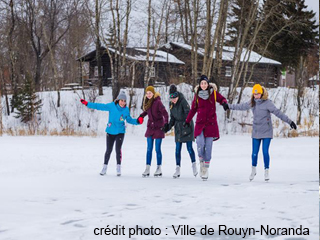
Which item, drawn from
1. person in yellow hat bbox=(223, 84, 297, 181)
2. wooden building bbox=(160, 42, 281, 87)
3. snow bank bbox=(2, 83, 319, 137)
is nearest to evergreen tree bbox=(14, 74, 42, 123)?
snow bank bbox=(2, 83, 319, 137)

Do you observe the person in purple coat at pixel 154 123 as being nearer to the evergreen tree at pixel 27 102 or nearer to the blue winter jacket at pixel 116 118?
the blue winter jacket at pixel 116 118

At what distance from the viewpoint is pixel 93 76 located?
147 ft

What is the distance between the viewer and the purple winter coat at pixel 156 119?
8625mm

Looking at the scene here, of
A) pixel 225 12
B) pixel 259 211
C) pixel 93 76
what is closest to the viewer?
pixel 259 211

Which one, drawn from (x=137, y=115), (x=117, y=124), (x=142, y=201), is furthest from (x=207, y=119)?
(x=137, y=115)

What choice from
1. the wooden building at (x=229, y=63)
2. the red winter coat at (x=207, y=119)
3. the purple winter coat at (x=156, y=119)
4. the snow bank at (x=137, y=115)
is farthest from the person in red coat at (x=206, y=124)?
the wooden building at (x=229, y=63)

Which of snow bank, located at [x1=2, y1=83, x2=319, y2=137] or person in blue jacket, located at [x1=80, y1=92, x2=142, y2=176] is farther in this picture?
snow bank, located at [x1=2, y1=83, x2=319, y2=137]

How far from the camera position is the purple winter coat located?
862 centimetres

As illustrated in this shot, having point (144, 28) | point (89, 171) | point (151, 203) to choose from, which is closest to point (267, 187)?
point (151, 203)

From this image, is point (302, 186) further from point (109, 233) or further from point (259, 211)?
point (109, 233)

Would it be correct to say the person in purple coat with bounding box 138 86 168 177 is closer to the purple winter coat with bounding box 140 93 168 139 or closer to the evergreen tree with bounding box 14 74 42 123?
the purple winter coat with bounding box 140 93 168 139

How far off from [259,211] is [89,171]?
218 inches

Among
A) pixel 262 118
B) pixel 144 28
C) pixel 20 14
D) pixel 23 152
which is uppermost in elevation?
pixel 20 14

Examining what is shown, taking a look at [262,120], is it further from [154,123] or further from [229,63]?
[229,63]
